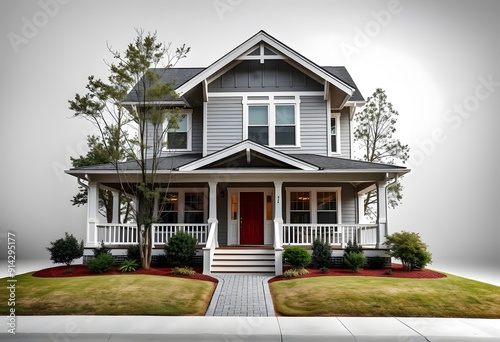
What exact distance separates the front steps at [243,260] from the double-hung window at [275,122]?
482 centimetres

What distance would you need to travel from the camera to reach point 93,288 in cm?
1120

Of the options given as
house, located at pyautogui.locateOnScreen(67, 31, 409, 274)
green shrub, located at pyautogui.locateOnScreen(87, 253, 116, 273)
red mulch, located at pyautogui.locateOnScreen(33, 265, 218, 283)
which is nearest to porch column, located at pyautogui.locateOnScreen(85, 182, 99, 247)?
red mulch, located at pyautogui.locateOnScreen(33, 265, 218, 283)

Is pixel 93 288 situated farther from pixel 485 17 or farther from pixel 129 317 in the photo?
pixel 485 17

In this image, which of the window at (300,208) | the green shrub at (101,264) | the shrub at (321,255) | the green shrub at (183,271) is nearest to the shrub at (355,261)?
the shrub at (321,255)

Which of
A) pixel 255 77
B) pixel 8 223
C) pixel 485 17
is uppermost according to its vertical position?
pixel 485 17

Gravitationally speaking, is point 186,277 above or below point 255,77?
below

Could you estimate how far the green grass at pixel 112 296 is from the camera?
9.55 metres

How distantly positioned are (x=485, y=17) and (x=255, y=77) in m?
11.6

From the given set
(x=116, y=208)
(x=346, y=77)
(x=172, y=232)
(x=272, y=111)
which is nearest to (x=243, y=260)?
(x=172, y=232)

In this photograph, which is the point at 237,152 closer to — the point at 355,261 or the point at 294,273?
the point at 294,273

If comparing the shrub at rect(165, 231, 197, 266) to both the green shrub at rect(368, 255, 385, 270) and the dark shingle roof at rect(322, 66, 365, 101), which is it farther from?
the dark shingle roof at rect(322, 66, 365, 101)

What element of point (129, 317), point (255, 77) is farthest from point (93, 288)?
point (255, 77)

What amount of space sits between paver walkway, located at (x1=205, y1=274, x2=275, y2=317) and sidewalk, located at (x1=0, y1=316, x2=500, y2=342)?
25.8 inches

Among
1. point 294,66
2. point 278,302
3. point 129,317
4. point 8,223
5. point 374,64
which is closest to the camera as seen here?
point 129,317
